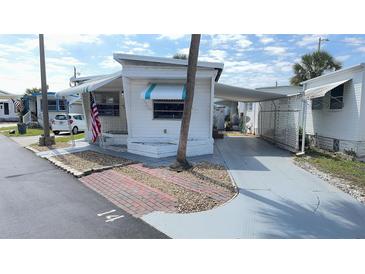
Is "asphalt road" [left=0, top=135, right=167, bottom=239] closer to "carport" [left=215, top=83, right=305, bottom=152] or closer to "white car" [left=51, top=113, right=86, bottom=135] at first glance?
"carport" [left=215, top=83, right=305, bottom=152]

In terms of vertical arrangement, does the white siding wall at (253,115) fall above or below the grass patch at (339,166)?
above

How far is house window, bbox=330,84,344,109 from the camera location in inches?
395

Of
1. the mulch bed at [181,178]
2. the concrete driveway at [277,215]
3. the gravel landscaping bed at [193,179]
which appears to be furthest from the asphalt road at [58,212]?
the gravel landscaping bed at [193,179]

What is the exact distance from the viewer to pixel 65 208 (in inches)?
181

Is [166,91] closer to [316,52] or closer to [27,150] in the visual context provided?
[27,150]

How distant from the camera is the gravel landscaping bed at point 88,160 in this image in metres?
7.56

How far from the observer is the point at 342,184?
6102mm

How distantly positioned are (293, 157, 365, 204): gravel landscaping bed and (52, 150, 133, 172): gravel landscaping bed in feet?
18.6

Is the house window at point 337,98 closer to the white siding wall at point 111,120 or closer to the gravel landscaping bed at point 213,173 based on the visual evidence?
the gravel landscaping bed at point 213,173

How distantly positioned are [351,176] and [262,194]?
3.20m

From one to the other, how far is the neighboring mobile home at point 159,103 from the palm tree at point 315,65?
15.5 metres

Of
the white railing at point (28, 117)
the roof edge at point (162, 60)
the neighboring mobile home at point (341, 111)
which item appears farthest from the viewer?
the white railing at point (28, 117)

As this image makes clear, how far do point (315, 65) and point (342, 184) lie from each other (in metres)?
18.9
